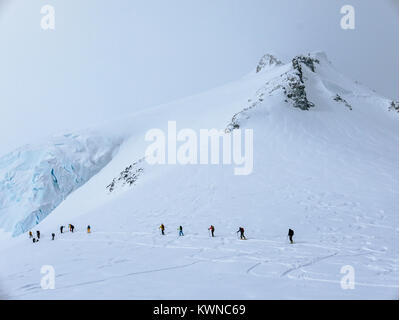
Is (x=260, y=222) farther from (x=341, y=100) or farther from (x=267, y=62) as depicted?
(x=267, y=62)

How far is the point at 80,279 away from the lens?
1348cm

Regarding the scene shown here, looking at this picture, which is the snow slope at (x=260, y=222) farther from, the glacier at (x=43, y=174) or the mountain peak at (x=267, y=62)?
the mountain peak at (x=267, y=62)

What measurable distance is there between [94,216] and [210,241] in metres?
17.7

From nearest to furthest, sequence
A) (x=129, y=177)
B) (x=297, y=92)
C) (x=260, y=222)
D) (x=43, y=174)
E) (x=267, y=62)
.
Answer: (x=260, y=222)
(x=129, y=177)
(x=297, y=92)
(x=43, y=174)
(x=267, y=62)

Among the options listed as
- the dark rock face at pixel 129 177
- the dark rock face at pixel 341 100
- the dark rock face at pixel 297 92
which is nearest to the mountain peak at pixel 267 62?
the dark rock face at pixel 297 92

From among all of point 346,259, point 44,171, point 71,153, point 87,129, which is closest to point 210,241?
point 346,259

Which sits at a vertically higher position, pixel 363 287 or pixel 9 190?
pixel 9 190

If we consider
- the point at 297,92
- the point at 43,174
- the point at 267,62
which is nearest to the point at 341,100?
the point at 297,92

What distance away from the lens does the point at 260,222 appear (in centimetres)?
2383

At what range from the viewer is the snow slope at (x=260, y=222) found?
41.5ft

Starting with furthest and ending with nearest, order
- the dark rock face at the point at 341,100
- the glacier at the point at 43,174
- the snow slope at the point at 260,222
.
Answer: the dark rock face at the point at 341,100 < the glacier at the point at 43,174 < the snow slope at the point at 260,222
